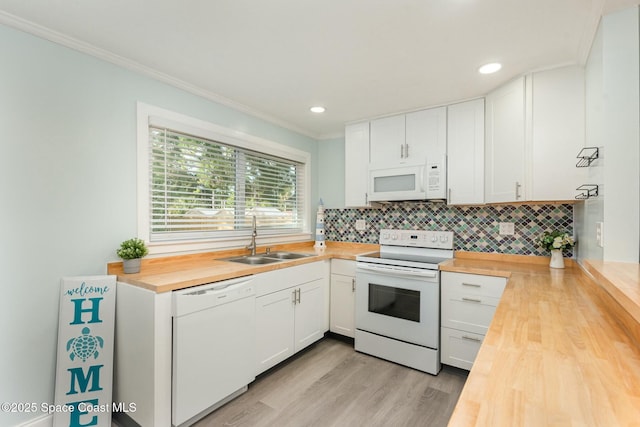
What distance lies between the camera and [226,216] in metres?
2.76

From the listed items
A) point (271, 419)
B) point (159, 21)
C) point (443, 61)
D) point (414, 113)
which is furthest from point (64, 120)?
point (414, 113)

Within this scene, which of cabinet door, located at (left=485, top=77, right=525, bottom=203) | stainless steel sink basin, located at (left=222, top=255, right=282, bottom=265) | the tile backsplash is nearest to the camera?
cabinet door, located at (left=485, top=77, right=525, bottom=203)

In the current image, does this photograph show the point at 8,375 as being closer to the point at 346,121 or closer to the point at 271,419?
the point at 271,419

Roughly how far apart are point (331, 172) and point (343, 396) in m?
2.44

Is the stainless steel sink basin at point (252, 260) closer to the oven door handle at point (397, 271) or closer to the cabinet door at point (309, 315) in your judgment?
the cabinet door at point (309, 315)

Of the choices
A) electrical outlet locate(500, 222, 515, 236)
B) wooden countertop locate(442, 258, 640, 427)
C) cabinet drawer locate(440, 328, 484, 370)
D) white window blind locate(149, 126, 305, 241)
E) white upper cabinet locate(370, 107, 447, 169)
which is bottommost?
cabinet drawer locate(440, 328, 484, 370)

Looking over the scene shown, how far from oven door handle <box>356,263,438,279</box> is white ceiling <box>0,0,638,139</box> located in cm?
147

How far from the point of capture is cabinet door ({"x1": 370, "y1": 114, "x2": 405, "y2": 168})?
9.75 ft

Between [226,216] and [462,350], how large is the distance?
2.25 meters

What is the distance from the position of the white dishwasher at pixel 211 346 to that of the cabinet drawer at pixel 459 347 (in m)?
1.50

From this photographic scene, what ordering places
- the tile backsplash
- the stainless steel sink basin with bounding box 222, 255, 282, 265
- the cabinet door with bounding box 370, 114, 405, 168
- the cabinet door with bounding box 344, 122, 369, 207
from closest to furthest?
the tile backsplash < the stainless steel sink basin with bounding box 222, 255, 282, 265 < the cabinet door with bounding box 370, 114, 405, 168 < the cabinet door with bounding box 344, 122, 369, 207

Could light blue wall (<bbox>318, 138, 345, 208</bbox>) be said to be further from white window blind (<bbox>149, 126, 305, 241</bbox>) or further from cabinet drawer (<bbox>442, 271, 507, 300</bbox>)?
cabinet drawer (<bbox>442, 271, 507, 300</bbox>)

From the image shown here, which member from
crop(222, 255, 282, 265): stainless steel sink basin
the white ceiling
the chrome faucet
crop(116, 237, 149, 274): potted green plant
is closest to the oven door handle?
crop(222, 255, 282, 265): stainless steel sink basin

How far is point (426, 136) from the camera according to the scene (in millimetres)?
2834
